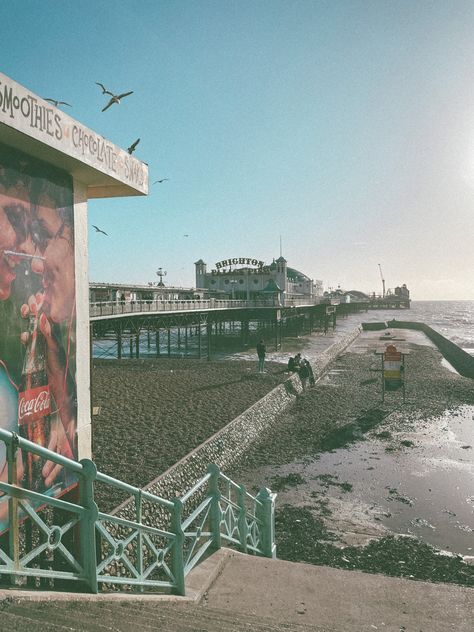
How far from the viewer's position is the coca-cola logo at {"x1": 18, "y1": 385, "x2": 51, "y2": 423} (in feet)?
15.1

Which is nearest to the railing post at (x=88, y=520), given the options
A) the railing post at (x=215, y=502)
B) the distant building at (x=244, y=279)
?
the railing post at (x=215, y=502)

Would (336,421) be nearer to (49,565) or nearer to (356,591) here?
(356,591)

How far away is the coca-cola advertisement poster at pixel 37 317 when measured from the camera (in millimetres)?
4410

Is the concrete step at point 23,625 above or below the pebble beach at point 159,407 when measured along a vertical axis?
above

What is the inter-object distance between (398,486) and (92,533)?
37.0ft

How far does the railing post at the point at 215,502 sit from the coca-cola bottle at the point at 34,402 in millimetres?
2148

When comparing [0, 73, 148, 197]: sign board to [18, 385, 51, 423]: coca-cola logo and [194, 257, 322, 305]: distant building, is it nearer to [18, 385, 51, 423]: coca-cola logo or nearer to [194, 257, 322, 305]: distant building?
[18, 385, 51, 423]: coca-cola logo

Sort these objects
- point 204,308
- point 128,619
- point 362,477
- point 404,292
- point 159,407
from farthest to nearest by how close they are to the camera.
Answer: point 404,292 < point 204,308 < point 159,407 < point 362,477 < point 128,619

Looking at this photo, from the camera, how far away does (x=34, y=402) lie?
4.81 metres

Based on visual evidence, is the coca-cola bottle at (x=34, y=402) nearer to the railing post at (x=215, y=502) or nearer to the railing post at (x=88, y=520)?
the railing post at (x=88, y=520)

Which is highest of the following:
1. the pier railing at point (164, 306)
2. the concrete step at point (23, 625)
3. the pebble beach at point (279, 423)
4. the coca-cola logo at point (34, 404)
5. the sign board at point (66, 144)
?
the sign board at point (66, 144)

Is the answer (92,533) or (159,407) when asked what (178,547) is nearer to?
(92,533)

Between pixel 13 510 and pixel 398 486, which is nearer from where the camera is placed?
pixel 13 510

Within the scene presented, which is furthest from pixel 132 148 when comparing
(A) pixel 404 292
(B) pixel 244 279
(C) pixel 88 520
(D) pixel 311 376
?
(A) pixel 404 292
